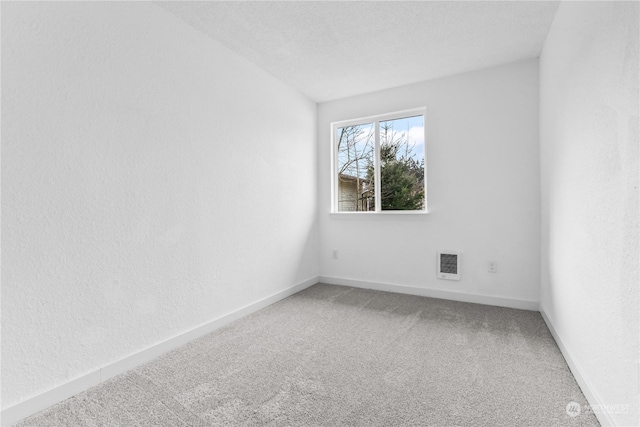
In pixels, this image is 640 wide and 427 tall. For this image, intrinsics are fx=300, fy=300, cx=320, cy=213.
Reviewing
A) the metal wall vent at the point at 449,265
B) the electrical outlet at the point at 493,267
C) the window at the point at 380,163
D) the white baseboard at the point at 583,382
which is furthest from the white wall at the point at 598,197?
the window at the point at 380,163

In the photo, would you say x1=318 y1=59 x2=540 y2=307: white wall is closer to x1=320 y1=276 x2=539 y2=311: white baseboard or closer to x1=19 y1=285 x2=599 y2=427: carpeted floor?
x1=320 y1=276 x2=539 y2=311: white baseboard

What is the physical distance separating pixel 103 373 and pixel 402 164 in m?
3.22

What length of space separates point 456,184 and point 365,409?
2.43 meters

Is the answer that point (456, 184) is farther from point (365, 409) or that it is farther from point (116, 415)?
point (116, 415)

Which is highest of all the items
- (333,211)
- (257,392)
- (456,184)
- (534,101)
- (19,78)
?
(534,101)

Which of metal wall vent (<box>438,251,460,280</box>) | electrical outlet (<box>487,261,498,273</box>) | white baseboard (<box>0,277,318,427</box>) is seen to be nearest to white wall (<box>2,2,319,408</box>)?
white baseboard (<box>0,277,318,427</box>)

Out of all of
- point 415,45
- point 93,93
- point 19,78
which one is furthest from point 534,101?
point 19,78

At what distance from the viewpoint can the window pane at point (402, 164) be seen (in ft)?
11.2

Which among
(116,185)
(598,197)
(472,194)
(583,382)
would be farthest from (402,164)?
(116,185)

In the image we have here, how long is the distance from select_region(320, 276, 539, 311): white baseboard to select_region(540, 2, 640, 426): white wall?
0.66m

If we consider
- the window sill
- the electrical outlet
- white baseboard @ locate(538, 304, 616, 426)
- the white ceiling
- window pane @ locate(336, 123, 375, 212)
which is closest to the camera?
white baseboard @ locate(538, 304, 616, 426)

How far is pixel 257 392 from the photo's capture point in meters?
1.59

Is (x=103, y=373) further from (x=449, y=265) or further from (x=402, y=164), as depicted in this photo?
(x=402, y=164)

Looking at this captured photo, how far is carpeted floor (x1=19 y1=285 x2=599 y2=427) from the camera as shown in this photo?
1.39 metres
